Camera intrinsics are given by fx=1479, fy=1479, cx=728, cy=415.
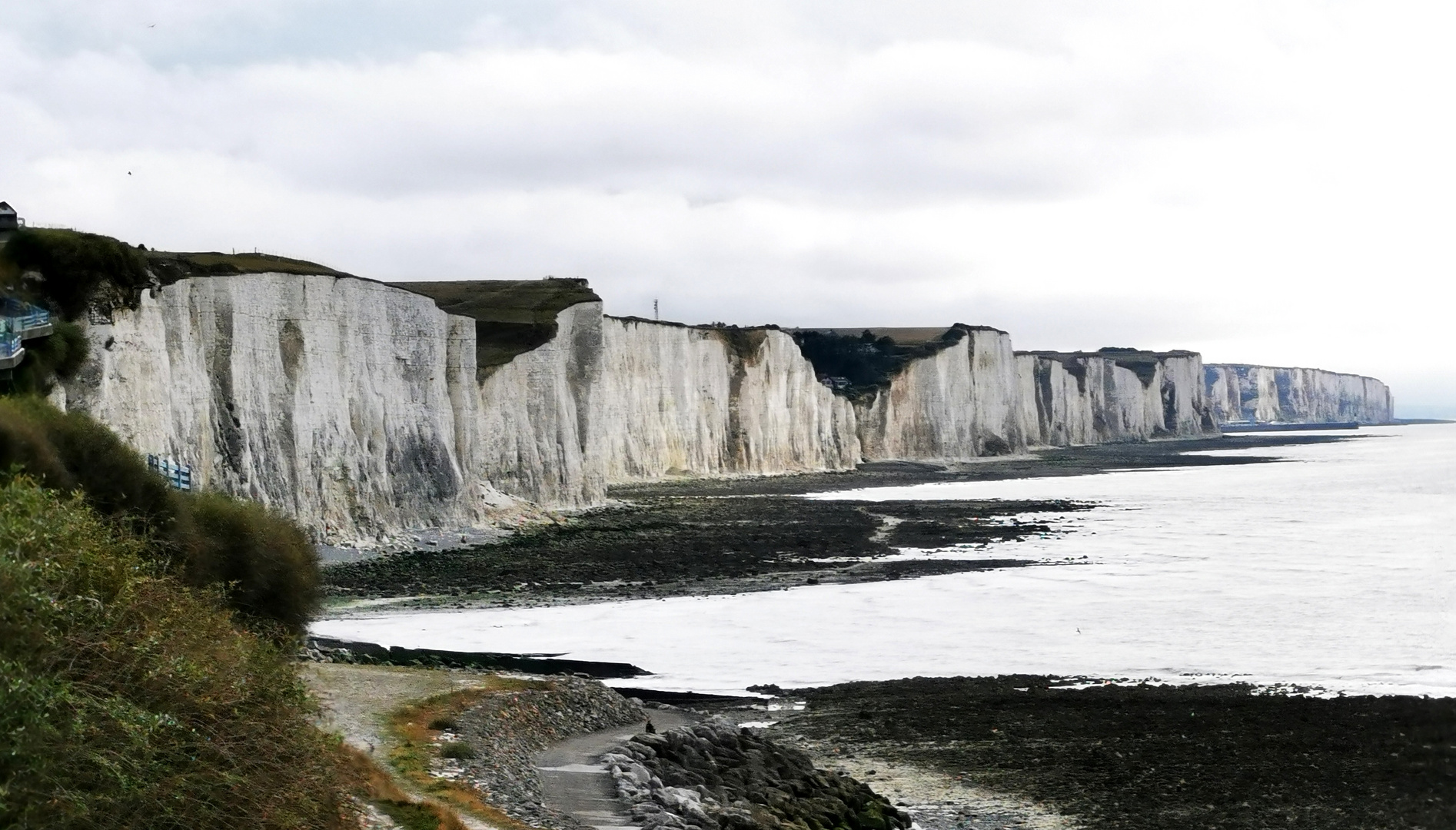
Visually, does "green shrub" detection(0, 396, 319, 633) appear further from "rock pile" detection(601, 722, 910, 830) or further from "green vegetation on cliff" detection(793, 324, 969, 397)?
"green vegetation on cliff" detection(793, 324, 969, 397)

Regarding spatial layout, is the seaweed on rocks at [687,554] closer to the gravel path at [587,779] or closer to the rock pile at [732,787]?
the gravel path at [587,779]

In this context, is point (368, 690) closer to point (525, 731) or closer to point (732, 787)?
point (525, 731)

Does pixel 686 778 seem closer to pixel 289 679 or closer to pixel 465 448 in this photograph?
pixel 289 679

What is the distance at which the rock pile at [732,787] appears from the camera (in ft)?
44.9

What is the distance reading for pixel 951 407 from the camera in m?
113

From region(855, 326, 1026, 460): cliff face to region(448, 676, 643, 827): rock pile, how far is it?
88.9m

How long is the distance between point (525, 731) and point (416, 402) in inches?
1183

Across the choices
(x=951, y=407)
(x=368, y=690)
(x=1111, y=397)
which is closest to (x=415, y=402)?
(x=368, y=690)

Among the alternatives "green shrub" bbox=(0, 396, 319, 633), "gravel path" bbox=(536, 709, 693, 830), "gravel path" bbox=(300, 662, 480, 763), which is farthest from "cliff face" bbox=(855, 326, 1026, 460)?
"gravel path" bbox=(536, 709, 693, 830)

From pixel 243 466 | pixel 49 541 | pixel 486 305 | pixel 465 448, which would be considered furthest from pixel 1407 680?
pixel 486 305

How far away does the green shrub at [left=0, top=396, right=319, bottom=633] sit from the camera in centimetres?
1455

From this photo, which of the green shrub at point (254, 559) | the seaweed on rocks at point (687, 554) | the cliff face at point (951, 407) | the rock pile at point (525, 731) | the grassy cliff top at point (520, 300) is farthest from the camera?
the cliff face at point (951, 407)

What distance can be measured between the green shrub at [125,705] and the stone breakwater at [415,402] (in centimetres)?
1861

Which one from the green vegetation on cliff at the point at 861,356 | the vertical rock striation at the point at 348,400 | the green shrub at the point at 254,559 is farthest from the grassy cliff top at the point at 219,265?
the green vegetation on cliff at the point at 861,356
